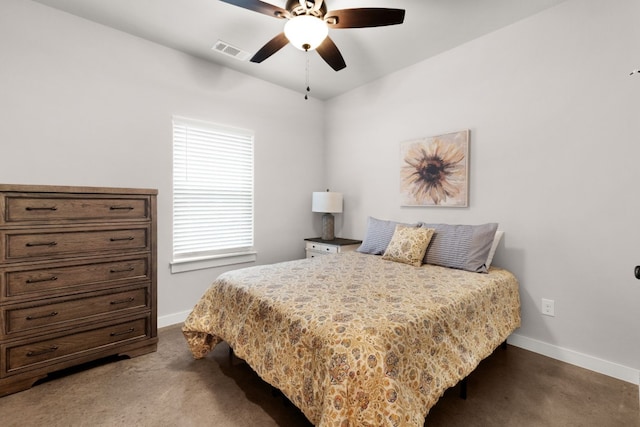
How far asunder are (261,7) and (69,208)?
1.87m

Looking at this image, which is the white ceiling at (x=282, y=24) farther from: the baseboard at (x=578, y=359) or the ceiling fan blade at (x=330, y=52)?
the baseboard at (x=578, y=359)

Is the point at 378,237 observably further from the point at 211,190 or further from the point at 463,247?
the point at 211,190

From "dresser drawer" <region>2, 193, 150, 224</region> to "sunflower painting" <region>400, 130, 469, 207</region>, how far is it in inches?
101

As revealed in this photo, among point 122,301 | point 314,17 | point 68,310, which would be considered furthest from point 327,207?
point 68,310

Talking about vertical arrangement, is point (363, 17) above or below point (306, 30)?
above

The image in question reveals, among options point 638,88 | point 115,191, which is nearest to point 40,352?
point 115,191

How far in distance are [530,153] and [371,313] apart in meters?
2.07

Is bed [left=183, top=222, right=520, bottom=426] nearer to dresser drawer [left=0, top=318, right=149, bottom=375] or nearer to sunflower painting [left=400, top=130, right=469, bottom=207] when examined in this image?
dresser drawer [left=0, top=318, right=149, bottom=375]

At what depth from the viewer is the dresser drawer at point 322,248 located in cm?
353

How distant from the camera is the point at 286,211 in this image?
392 centimetres

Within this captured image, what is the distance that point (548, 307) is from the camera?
235 cm

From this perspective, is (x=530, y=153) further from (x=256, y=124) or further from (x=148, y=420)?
(x=148, y=420)

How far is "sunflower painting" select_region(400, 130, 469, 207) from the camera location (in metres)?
2.80

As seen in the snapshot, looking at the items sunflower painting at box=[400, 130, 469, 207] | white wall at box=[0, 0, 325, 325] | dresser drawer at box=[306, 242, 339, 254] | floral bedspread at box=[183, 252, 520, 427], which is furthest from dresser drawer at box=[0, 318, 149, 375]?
sunflower painting at box=[400, 130, 469, 207]
